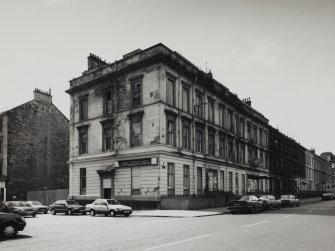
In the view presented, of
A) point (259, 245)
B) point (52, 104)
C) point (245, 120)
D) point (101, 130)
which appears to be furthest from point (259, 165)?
point (259, 245)

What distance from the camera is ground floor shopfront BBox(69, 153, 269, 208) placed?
29172mm

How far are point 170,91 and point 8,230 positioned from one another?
21.1 metres

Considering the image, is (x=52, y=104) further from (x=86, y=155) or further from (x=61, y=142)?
(x=86, y=155)

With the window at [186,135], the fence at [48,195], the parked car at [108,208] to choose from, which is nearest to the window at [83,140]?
the fence at [48,195]

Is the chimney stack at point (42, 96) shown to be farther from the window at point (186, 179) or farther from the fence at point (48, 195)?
the window at point (186, 179)

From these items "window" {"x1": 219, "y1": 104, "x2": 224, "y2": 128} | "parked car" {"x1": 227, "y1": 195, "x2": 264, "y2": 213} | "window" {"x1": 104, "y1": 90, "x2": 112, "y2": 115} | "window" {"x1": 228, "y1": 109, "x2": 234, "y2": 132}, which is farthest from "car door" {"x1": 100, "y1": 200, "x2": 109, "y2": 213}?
"window" {"x1": 228, "y1": 109, "x2": 234, "y2": 132}

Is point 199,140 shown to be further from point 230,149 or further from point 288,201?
point 288,201

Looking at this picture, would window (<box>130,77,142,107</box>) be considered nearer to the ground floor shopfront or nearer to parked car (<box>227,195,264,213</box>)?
the ground floor shopfront

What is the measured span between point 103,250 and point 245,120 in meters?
40.1

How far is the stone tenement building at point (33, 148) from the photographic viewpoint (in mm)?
41844

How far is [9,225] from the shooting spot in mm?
12227

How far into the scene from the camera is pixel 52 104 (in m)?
47.6

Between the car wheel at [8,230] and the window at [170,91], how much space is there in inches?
786

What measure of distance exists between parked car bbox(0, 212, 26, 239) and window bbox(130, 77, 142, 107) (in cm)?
1973
